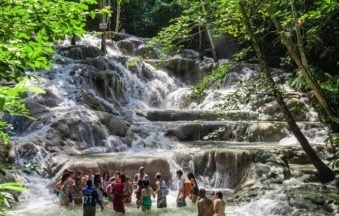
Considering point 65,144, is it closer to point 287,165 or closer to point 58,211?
point 58,211

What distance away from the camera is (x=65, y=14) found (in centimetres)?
330

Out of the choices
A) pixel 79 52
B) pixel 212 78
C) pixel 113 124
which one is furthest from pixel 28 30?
pixel 79 52

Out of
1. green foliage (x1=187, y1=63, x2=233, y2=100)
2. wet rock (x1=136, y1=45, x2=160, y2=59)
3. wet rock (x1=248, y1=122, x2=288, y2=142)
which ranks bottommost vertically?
wet rock (x1=248, y1=122, x2=288, y2=142)

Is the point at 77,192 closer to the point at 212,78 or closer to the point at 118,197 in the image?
the point at 118,197

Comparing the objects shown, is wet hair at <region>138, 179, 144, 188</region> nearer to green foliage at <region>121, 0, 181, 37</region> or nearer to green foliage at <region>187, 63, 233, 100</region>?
green foliage at <region>187, 63, 233, 100</region>

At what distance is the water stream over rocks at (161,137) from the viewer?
11406 millimetres

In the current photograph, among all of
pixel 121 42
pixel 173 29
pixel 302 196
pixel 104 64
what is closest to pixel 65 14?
pixel 173 29

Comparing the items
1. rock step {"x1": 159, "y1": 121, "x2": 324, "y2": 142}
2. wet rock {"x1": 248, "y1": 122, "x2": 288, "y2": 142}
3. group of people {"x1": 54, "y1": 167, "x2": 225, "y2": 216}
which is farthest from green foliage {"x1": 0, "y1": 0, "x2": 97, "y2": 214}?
wet rock {"x1": 248, "y1": 122, "x2": 288, "y2": 142}

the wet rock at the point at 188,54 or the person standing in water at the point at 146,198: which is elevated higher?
the wet rock at the point at 188,54

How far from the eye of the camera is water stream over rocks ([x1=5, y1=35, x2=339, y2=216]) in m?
11.4

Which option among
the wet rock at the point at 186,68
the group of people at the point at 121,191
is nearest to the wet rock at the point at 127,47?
the wet rock at the point at 186,68

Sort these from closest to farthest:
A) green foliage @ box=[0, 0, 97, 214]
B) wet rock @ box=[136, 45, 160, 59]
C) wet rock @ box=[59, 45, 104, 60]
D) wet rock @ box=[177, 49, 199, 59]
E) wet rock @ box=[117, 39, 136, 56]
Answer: green foliage @ box=[0, 0, 97, 214] < wet rock @ box=[59, 45, 104, 60] < wet rock @ box=[136, 45, 160, 59] < wet rock @ box=[117, 39, 136, 56] < wet rock @ box=[177, 49, 199, 59]

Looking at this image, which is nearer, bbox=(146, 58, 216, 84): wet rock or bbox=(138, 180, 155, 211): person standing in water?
bbox=(138, 180, 155, 211): person standing in water

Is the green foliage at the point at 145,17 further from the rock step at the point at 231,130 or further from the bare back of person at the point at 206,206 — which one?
the bare back of person at the point at 206,206
